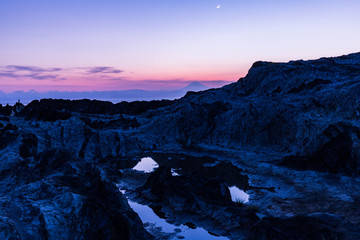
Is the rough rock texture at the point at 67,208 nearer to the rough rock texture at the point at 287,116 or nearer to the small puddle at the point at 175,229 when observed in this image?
the small puddle at the point at 175,229

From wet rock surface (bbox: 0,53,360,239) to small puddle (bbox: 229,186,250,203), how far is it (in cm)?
73

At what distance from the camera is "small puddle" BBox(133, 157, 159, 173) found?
41.8 meters

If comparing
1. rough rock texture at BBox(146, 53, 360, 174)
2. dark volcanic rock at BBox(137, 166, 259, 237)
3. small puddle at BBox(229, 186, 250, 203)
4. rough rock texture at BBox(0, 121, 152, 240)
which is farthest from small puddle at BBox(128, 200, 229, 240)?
rough rock texture at BBox(146, 53, 360, 174)

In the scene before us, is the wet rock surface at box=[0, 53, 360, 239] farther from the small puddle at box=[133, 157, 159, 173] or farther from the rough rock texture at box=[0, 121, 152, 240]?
the small puddle at box=[133, 157, 159, 173]

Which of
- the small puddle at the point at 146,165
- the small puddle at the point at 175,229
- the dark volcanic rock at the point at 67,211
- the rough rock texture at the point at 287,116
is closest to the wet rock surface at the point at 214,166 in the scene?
the dark volcanic rock at the point at 67,211

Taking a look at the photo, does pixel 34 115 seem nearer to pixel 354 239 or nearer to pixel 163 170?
pixel 163 170

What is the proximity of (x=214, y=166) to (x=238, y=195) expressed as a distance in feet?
42.1

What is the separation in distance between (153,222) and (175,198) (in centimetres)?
350

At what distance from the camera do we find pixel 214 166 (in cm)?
4266

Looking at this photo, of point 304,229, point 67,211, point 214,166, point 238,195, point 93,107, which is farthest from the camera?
point 93,107

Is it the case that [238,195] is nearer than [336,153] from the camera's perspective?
Yes

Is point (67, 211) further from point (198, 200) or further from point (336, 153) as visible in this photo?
point (336, 153)

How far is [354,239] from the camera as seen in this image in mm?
13375

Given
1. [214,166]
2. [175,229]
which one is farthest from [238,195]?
[214,166]
